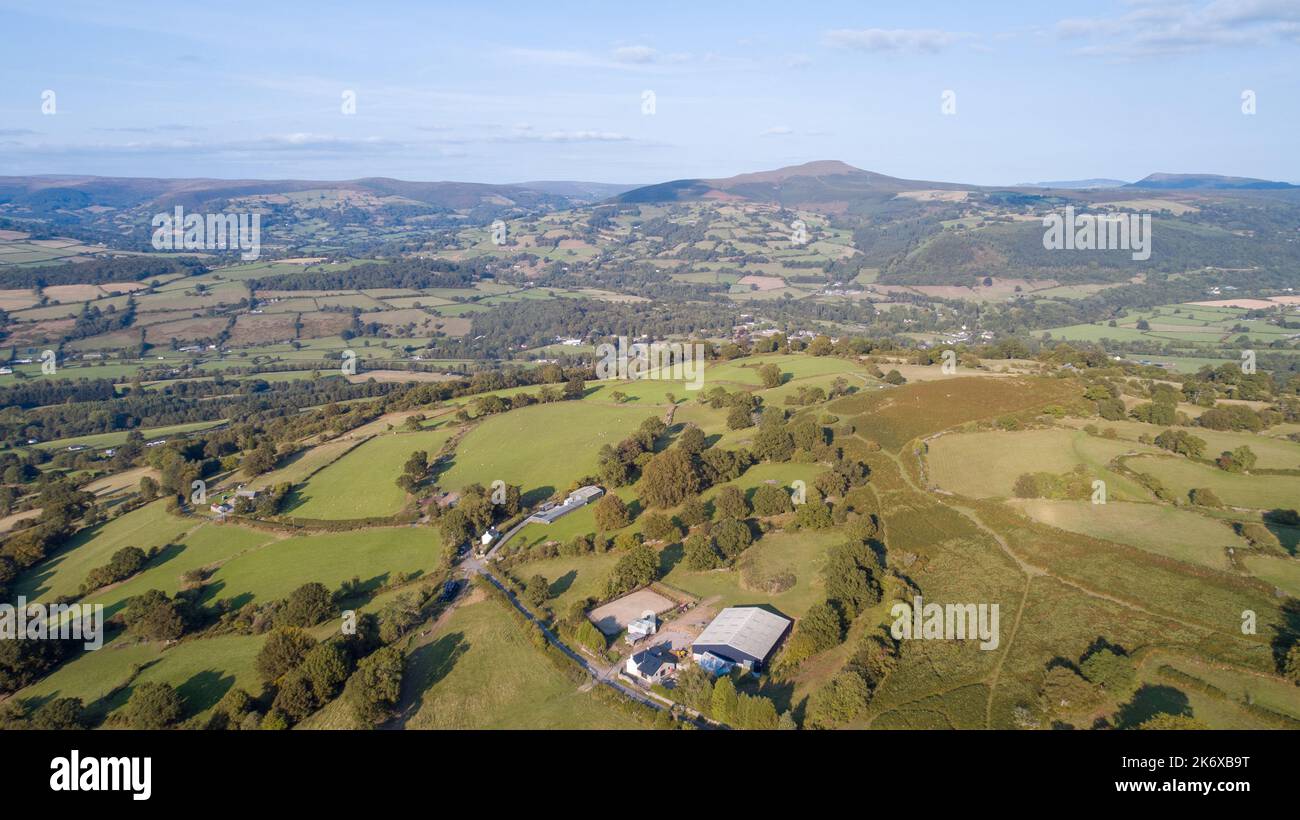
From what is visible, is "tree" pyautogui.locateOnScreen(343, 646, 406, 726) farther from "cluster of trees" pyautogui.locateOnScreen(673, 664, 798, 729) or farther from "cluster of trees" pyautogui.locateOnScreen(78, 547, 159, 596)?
"cluster of trees" pyautogui.locateOnScreen(78, 547, 159, 596)

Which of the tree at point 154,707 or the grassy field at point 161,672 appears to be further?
the grassy field at point 161,672

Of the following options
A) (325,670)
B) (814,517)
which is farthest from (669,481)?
(325,670)

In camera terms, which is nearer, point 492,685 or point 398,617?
point 492,685

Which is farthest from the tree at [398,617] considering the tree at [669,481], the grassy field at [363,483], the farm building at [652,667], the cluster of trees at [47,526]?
the cluster of trees at [47,526]

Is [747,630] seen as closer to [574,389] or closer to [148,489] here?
[574,389]

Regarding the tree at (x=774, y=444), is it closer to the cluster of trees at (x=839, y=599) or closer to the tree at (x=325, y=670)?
the cluster of trees at (x=839, y=599)

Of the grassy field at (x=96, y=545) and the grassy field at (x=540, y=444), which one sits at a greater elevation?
the grassy field at (x=540, y=444)

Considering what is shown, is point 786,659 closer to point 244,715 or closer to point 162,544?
point 244,715
